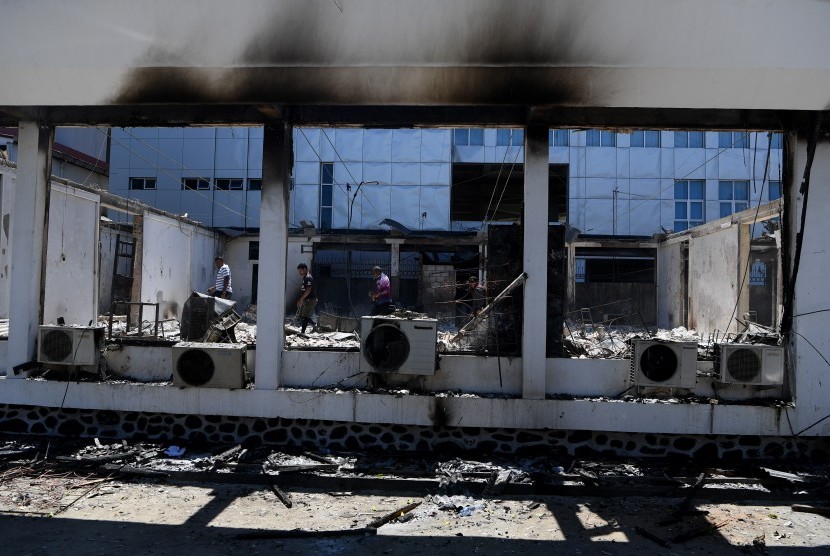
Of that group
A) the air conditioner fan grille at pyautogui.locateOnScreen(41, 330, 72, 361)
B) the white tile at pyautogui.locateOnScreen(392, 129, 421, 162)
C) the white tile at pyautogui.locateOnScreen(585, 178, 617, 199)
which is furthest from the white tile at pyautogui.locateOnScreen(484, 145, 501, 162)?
the air conditioner fan grille at pyautogui.locateOnScreen(41, 330, 72, 361)

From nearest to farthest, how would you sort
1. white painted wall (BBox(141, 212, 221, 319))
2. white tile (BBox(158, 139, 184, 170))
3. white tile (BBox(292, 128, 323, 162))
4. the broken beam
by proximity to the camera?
1. the broken beam
2. white painted wall (BBox(141, 212, 221, 319))
3. white tile (BBox(292, 128, 323, 162))
4. white tile (BBox(158, 139, 184, 170))

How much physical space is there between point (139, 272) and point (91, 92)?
359 inches

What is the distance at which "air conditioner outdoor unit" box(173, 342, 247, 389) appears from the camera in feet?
20.4

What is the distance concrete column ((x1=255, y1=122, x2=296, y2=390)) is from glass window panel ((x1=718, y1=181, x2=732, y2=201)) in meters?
23.8

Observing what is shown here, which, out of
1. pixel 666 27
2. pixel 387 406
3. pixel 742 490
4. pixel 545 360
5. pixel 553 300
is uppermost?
pixel 666 27

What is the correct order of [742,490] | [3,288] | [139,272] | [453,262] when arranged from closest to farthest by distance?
[742,490] < [3,288] < [139,272] < [453,262]

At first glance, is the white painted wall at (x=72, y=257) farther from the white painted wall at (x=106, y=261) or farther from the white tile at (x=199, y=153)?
the white tile at (x=199, y=153)

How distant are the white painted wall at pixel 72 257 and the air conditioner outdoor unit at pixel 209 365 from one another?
18.4ft

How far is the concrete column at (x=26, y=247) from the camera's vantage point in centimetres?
653

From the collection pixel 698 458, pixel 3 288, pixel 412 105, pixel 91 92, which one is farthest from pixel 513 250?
pixel 3 288

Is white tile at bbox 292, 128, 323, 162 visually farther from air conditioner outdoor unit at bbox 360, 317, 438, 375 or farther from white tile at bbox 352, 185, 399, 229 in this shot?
air conditioner outdoor unit at bbox 360, 317, 438, 375

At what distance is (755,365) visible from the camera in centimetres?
597

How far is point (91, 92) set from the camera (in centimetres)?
593

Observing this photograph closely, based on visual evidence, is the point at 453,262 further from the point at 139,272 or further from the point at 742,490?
the point at 742,490
